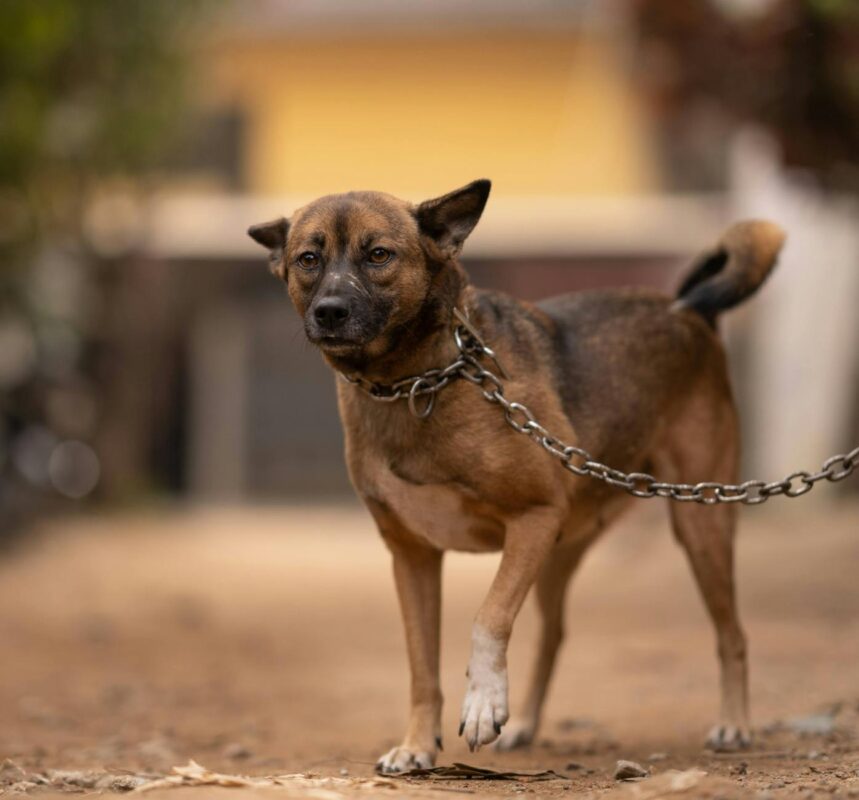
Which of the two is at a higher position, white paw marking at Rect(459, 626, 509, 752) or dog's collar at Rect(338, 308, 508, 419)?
dog's collar at Rect(338, 308, 508, 419)

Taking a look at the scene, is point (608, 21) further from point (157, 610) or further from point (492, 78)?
point (157, 610)

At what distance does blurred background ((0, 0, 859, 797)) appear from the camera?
7.18m

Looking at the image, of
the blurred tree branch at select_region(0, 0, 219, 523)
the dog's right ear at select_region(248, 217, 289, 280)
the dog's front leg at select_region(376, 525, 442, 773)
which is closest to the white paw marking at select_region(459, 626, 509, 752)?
the dog's front leg at select_region(376, 525, 442, 773)

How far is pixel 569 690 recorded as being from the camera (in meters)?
7.54

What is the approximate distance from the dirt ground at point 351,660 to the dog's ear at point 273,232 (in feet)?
5.87

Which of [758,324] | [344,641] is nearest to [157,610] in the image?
[344,641]

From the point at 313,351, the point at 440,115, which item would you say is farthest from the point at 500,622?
the point at 440,115

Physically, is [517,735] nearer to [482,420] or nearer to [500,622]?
[500,622]

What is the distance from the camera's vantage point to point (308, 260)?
4.69 meters

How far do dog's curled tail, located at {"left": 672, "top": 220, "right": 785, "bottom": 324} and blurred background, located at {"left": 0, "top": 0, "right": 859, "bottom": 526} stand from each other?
7549mm

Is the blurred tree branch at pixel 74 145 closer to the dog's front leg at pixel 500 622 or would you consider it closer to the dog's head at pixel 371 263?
the dog's head at pixel 371 263

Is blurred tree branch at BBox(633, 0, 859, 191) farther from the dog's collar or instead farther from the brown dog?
the dog's collar

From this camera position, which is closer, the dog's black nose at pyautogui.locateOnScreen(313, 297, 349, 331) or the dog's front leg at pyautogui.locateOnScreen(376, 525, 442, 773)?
the dog's black nose at pyautogui.locateOnScreen(313, 297, 349, 331)

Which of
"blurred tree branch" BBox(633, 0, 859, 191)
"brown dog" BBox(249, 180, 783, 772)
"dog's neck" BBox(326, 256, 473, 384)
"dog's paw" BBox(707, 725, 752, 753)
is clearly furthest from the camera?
"blurred tree branch" BBox(633, 0, 859, 191)
